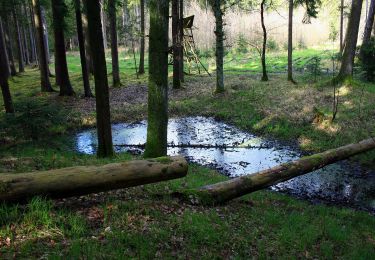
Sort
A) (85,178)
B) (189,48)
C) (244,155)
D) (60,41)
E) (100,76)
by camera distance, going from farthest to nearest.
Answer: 1. (60,41)
2. (189,48)
3. (244,155)
4. (100,76)
5. (85,178)

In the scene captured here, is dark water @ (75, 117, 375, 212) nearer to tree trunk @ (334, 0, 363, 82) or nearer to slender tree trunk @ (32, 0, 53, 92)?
tree trunk @ (334, 0, 363, 82)

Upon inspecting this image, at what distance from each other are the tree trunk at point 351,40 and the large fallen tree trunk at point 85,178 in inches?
646

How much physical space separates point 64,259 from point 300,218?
205 inches

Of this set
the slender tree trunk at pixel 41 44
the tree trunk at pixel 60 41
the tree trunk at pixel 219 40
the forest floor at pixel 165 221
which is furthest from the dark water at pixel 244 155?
the slender tree trunk at pixel 41 44

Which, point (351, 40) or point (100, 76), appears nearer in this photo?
point (100, 76)

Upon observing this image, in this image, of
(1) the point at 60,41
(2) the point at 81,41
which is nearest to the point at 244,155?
(2) the point at 81,41

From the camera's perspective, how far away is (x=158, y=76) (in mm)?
9766

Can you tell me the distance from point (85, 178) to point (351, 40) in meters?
18.7

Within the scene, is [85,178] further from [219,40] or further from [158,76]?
[219,40]

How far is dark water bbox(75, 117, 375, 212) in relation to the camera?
1038cm

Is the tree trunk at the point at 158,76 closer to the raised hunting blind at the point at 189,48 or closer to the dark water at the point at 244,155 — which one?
the raised hunting blind at the point at 189,48

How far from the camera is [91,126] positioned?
708 inches

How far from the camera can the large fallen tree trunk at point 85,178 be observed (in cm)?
542

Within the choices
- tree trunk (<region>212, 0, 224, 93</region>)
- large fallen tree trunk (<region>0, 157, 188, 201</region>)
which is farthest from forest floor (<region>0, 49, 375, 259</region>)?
tree trunk (<region>212, 0, 224, 93</region>)
